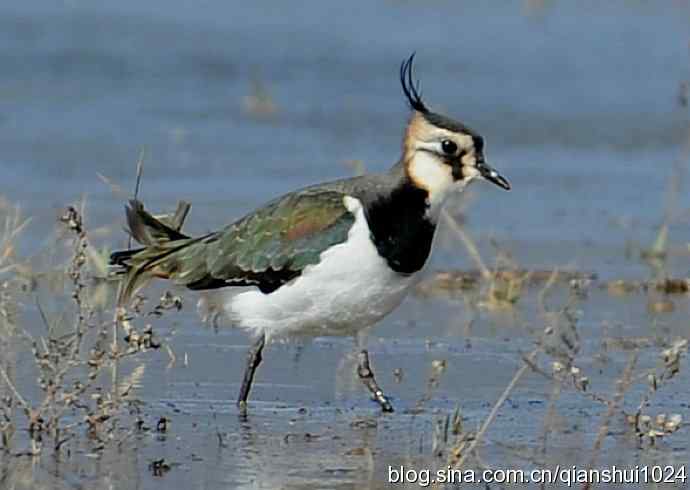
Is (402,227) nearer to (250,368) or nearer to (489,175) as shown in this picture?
(489,175)

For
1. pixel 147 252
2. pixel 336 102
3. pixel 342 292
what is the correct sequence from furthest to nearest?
pixel 336 102 → pixel 147 252 → pixel 342 292

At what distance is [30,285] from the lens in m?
8.70

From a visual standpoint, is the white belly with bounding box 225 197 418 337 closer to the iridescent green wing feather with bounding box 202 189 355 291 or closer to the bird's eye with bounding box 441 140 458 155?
the iridescent green wing feather with bounding box 202 189 355 291

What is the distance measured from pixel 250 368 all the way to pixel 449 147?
1.09 meters

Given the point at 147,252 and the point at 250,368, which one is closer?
the point at 250,368

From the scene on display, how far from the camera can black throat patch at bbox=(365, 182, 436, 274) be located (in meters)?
6.96

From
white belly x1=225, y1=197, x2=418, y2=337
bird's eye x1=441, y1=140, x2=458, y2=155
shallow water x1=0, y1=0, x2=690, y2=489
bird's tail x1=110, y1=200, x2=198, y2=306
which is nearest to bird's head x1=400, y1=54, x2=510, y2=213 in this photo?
bird's eye x1=441, y1=140, x2=458, y2=155

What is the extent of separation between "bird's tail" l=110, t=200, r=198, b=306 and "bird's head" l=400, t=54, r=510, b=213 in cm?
94

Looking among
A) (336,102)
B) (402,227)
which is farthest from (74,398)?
(336,102)

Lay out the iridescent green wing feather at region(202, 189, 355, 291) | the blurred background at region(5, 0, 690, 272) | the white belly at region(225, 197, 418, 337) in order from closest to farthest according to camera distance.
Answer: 1. the white belly at region(225, 197, 418, 337)
2. the iridescent green wing feather at region(202, 189, 355, 291)
3. the blurred background at region(5, 0, 690, 272)

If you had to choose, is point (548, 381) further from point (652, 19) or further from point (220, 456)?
point (652, 19)

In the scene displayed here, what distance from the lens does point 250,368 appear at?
7141 millimetres

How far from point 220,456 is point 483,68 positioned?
10.2m

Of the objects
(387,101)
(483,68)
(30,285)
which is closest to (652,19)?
(483,68)
